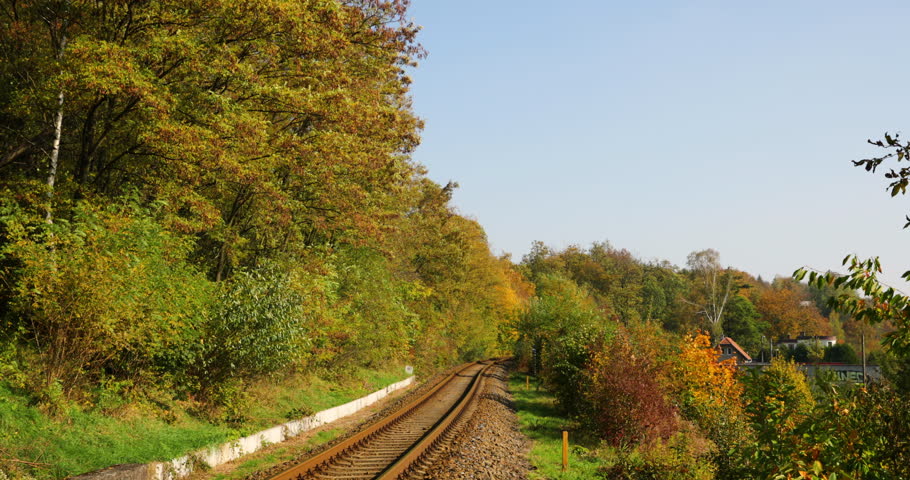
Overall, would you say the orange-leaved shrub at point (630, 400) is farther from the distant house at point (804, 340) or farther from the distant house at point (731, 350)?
the distant house at point (804, 340)

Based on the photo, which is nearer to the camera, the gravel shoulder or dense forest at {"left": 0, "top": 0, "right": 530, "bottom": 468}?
dense forest at {"left": 0, "top": 0, "right": 530, "bottom": 468}

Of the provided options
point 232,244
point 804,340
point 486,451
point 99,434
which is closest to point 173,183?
point 232,244

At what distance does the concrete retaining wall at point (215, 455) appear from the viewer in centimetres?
1073

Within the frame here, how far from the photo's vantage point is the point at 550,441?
1983cm

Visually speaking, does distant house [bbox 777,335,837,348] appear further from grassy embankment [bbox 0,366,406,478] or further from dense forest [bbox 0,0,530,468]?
grassy embankment [bbox 0,366,406,478]

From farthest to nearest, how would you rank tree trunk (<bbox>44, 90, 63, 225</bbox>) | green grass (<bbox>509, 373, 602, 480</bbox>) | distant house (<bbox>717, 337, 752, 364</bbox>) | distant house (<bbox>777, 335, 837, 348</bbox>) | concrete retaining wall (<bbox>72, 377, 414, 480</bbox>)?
distant house (<bbox>777, 335, 837, 348</bbox>) → distant house (<bbox>717, 337, 752, 364</bbox>) → green grass (<bbox>509, 373, 602, 480</bbox>) → tree trunk (<bbox>44, 90, 63, 225</bbox>) → concrete retaining wall (<bbox>72, 377, 414, 480</bbox>)

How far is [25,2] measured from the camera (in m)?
15.8

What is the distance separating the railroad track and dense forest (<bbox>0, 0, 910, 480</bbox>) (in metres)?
3.63

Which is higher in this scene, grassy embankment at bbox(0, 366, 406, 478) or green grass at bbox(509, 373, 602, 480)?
grassy embankment at bbox(0, 366, 406, 478)

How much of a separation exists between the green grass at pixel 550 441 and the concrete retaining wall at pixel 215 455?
275 inches

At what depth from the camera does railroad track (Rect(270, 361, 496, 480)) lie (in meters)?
13.1

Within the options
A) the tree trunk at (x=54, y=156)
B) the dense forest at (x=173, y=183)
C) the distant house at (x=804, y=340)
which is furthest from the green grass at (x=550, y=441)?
the distant house at (x=804, y=340)

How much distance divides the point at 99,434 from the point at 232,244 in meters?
9.58

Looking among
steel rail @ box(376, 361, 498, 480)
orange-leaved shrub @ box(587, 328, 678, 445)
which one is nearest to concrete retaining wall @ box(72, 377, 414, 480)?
steel rail @ box(376, 361, 498, 480)
